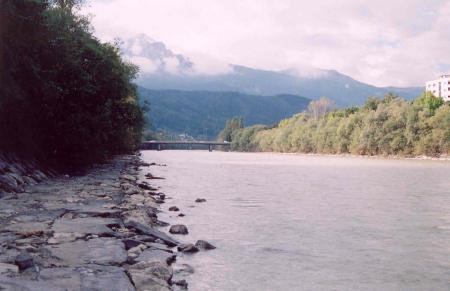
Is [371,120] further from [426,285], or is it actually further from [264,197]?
[426,285]

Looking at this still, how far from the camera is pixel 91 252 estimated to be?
8062 mm

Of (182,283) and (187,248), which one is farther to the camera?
(187,248)

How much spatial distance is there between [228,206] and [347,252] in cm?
883

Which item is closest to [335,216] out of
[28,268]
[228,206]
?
[228,206]

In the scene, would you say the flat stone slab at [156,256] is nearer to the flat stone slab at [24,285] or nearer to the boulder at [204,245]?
the boulder at [204,245]

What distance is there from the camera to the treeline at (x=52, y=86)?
1805 cm

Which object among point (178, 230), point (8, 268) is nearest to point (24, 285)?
point (8, 268)

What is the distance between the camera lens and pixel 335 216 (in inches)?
658

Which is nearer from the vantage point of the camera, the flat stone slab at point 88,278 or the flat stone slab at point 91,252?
the flat stone slab at point 88,278

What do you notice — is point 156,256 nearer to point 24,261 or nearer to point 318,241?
point 24,261

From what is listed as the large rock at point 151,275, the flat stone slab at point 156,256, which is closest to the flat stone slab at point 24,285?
the large rock at point 151,275

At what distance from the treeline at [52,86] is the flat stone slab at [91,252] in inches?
451

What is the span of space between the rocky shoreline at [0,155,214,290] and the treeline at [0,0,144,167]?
21.1 feet

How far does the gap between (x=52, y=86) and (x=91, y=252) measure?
15.9 m
